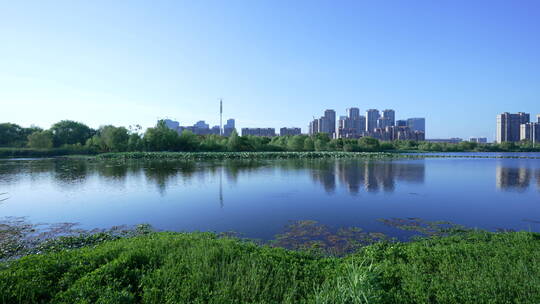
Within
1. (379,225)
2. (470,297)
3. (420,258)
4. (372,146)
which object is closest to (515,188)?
(379,225)

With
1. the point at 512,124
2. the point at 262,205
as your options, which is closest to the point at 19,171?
the point at 262,205

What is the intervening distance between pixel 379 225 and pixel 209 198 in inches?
426

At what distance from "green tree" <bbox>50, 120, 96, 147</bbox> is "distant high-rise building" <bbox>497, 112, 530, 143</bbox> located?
226882 millimetres

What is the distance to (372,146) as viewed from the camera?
11262 cm

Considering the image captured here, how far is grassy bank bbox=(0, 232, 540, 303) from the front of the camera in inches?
179

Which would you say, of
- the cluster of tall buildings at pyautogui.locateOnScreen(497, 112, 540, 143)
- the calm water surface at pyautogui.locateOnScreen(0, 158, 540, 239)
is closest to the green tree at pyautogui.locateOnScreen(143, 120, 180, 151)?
the calm water surface at pyautogui.locateOnScreen(0, 158, 540, 239)

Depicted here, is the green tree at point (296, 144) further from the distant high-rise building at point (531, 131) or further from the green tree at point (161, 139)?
the distant high-rise building at point (531, 131)

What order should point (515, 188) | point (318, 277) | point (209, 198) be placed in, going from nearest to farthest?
1. point (318, 277)
2. point (209, 198)
3. point (515, 188)

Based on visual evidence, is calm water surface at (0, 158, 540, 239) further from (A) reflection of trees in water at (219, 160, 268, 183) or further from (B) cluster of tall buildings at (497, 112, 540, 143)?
(B) cluster of tall buildings at (497, 112, 540, 143)

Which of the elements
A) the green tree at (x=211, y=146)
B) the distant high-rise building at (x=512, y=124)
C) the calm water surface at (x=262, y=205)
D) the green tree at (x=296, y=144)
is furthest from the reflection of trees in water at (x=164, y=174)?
the distant high-rise building at (x=512, y=124)

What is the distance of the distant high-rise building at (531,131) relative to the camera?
481ft

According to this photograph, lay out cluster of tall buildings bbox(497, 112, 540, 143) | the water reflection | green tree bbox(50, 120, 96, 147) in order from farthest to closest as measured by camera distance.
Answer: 1. cluster of tall buildings bbox(497, 112, 540, 143)
2. green tree bbox(50, 120, 96, 147)
3. the water reflection

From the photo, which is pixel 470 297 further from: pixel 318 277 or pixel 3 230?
pixel 3 230

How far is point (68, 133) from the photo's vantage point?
9025 cm
